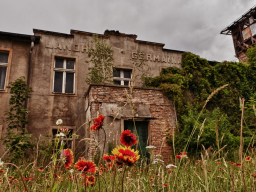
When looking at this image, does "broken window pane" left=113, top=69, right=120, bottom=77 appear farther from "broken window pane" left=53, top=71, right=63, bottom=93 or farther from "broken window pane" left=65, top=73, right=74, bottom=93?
"broken window pane" left=53, top=71, right=63, bottom=93

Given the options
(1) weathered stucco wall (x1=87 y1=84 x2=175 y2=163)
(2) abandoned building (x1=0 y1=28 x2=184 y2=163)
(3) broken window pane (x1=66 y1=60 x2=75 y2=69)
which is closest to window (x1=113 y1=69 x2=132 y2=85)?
(2) abandoned building (x1=0 y1=28 x2=184 y2=163)

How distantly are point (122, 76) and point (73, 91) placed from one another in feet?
9.06

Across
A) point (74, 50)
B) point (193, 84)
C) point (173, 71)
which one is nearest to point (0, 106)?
point (74, 50)

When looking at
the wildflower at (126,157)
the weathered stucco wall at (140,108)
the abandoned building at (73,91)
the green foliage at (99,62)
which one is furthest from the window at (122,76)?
the wildflower at (126,157)

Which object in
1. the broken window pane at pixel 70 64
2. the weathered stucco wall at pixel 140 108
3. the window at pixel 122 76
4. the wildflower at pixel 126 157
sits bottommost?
the wildflower at pixel 126 157

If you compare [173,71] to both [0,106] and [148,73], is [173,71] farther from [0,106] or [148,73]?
[0,106]

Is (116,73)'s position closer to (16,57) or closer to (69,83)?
(69,83)

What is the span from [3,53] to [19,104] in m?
2.93

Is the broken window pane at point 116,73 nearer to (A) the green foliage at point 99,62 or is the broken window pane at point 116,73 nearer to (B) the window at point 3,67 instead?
(A) the green foliage at point 99,62

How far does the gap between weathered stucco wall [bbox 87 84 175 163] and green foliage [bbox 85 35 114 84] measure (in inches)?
55.2

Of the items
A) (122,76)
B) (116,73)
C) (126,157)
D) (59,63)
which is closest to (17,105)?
(59,63)

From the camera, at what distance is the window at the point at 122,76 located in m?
10.7

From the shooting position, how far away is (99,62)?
9859 mm

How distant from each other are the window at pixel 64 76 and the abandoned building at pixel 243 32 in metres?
19.5
